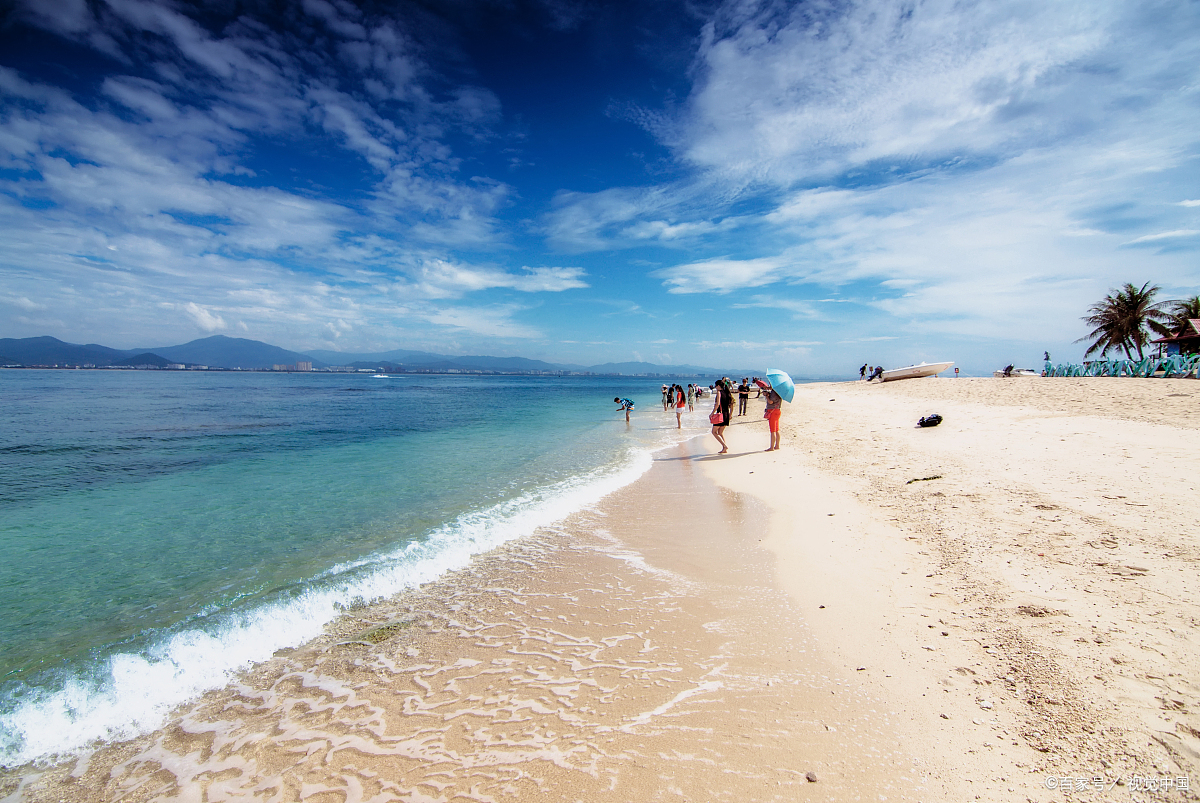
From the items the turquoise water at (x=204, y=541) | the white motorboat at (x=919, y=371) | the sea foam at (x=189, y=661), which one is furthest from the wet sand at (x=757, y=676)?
the white motorboat at (x=919, y=371)

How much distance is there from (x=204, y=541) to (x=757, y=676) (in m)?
9.52

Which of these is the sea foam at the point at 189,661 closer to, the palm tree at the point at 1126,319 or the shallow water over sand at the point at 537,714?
the shallow water over sand at the point at 537,714

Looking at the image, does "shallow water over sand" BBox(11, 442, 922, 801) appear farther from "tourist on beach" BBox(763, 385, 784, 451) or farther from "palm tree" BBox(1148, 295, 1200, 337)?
"palm tree" BBox(1148, 295, 1200, 337)

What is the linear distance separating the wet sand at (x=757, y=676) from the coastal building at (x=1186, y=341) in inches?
1710

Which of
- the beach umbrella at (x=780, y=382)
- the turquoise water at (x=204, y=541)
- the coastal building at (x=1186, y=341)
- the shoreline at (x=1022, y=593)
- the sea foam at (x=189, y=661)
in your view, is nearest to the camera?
the shoreline at (x=1022, y=593)

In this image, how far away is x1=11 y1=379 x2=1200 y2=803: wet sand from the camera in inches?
118

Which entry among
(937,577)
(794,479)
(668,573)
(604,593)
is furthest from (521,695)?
(794,479)

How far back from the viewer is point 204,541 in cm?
820

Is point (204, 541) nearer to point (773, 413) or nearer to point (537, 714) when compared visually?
point (537, 714)

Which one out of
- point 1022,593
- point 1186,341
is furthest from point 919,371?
point 1022,593

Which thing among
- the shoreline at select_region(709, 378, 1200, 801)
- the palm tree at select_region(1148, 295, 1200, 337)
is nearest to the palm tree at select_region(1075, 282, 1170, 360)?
the palm tree at select_region(1148, 295, 1200, 337)

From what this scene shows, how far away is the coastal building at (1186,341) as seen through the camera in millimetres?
33625

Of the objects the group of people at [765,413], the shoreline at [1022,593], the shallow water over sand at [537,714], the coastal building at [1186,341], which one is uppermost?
the coastal building at [1186,341]

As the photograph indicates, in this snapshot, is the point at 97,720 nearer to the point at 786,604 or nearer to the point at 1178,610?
the point at 786,604
